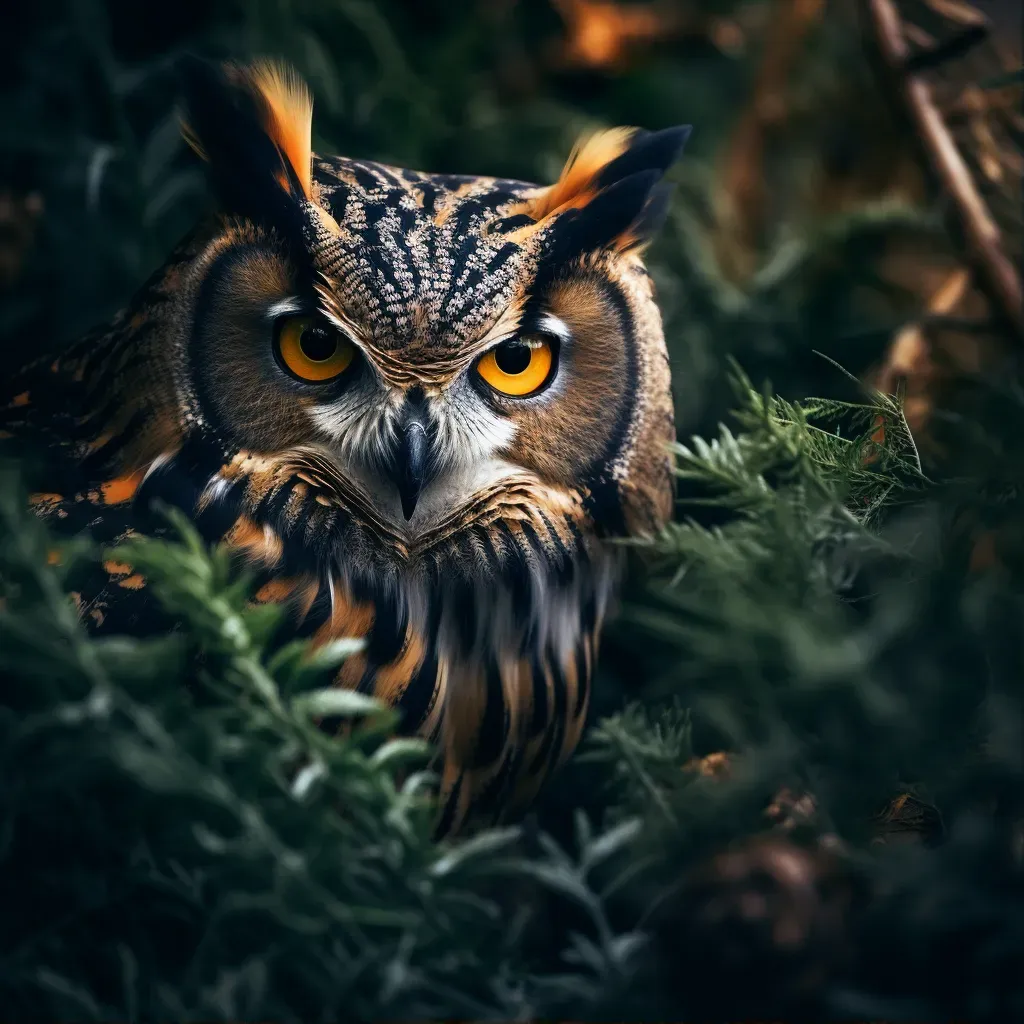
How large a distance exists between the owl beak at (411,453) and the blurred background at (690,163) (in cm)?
26

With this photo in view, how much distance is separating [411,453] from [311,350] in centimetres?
16

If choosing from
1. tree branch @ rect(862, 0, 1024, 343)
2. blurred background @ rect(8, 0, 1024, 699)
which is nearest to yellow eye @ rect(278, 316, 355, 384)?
blurred background @ rect(8, 0, 1024, 699)

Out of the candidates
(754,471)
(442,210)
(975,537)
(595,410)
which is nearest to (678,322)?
(595,410)

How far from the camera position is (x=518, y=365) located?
3.44 feet

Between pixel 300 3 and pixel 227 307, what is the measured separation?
914mm

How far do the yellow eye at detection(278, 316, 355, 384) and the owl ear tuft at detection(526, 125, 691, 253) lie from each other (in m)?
0.26

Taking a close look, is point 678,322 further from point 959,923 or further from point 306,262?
point 959,923

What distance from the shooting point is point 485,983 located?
72 centimetres

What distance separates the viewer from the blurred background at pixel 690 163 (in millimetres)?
1275

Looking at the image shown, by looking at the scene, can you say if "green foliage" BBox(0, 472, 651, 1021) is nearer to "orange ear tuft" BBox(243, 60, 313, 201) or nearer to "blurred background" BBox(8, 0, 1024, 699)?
"orange ear tuft" BBox(243, 60, 313, 201)

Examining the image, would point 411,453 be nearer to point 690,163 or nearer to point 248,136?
point 248,136

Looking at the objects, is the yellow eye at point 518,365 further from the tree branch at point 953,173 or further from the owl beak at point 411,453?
the tree branch at point 953,173

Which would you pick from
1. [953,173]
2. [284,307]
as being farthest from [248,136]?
[953,173]

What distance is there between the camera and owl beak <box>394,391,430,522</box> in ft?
3.19
